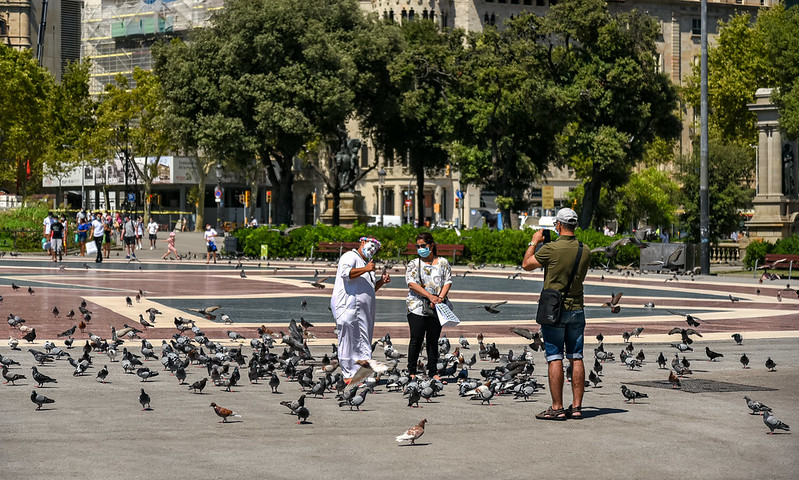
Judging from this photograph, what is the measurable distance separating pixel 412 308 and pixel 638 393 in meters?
2.76

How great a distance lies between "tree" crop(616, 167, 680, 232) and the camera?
264 ft

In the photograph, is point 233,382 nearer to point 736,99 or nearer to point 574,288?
point 574,288

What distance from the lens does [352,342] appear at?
13.5 meters

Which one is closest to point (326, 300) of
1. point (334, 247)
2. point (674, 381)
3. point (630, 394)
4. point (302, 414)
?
point (674, 381)

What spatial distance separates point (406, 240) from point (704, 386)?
34615 mm

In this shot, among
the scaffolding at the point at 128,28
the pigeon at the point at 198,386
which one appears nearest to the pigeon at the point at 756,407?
the pigeon at the point at 198,386

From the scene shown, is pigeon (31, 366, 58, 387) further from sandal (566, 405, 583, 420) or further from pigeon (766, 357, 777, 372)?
pigeon (766, 357, 777, 372)

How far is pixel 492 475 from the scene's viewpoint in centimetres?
878

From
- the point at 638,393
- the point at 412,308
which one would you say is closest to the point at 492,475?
the point at 638,393

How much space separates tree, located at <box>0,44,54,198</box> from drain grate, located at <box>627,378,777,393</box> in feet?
218

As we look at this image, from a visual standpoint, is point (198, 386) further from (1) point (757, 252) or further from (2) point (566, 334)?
(1) point (757, 252)

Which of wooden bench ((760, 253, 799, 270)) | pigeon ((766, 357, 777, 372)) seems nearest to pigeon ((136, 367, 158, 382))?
pigeon ((766, 357, 777, 372))

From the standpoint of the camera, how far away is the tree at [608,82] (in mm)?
52625

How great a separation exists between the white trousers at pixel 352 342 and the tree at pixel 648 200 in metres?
66.8
